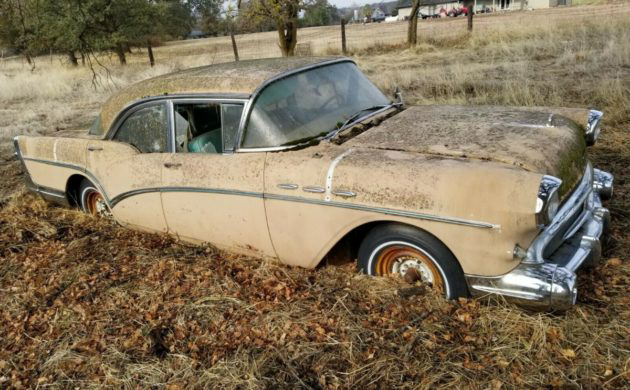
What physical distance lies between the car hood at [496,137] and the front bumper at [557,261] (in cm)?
22

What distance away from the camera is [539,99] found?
7828mm

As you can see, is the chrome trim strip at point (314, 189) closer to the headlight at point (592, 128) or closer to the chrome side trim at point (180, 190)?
the chrome side trim at point (180, 190)

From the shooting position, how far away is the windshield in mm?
3602

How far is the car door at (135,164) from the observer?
161 inches

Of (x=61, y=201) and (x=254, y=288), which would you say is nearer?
(x=254, y=288)

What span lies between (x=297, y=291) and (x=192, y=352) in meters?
0.79

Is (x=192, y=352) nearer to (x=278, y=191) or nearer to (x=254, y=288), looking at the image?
(x=254, y=288)

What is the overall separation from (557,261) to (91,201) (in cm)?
412

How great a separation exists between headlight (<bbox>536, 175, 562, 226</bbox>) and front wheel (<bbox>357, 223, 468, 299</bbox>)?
0.53m

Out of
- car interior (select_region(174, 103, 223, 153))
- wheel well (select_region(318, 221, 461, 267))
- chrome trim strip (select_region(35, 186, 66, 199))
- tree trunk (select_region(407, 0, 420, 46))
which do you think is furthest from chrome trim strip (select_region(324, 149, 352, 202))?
tree trunk (select_region(407, 0, 420, 46))

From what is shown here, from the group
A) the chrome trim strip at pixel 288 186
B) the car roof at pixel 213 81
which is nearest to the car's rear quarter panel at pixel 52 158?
the car roof at pixel 213 81

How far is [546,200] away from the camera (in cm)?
264

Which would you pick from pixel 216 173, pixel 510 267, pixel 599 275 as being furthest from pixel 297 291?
pixel 599 275

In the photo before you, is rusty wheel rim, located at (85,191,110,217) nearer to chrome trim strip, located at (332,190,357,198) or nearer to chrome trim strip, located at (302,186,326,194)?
chrome trim strip, located at (302,186,326,194)
